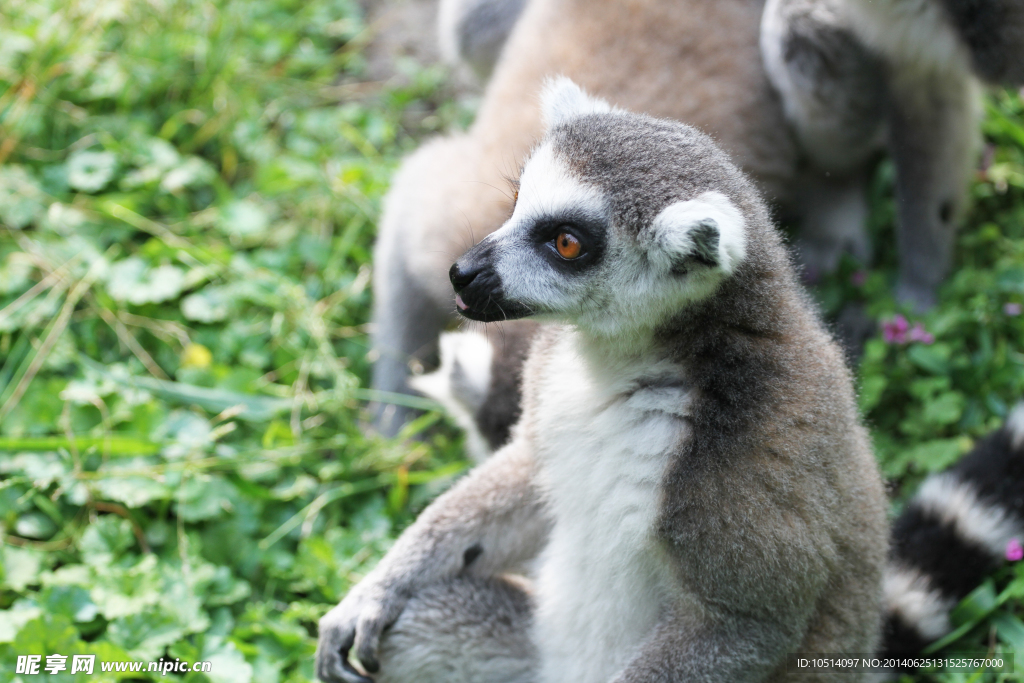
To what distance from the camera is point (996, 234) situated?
14.0ft

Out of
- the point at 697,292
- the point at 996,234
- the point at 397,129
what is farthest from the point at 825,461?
the point at 397,129

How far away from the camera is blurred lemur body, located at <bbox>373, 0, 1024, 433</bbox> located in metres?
3.78

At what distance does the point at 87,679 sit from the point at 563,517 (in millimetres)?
1633

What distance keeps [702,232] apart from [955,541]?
5.74ft

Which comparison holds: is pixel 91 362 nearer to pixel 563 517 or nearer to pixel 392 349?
pixel 392 349

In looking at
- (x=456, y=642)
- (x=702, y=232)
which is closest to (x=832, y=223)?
(x=702, y=232)

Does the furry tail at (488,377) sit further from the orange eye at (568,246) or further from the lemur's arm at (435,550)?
the orange eye at (568,246)

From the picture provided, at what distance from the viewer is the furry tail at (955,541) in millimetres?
3061

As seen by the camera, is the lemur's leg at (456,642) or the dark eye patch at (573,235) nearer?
the dark eye patch at (573,235)

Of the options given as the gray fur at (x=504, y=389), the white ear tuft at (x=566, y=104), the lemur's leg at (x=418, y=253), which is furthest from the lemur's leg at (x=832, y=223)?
the white ear tuft at (x=566, y=104)

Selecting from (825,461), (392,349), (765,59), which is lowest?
(392,349)

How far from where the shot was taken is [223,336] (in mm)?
4352

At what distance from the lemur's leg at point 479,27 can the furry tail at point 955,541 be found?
328cm

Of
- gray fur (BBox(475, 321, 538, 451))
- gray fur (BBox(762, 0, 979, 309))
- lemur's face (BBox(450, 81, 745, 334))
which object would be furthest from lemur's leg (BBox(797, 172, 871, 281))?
lemur's face (BBox(450, 81, 745, 334))
